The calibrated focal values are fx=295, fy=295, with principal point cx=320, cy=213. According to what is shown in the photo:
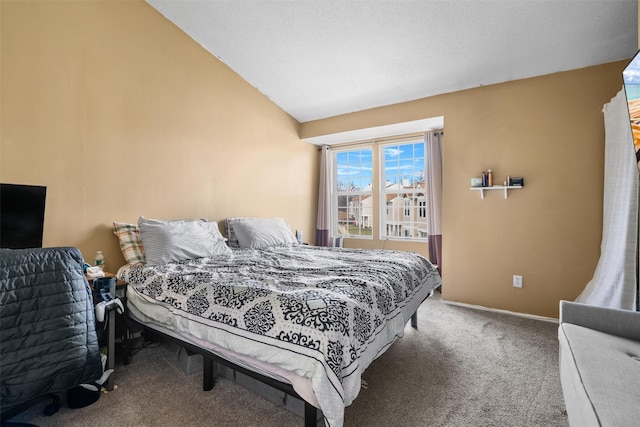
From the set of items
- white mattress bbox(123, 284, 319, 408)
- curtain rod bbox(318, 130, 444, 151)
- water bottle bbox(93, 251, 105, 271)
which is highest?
curtain rod bbox(318, 130, 444, 151)

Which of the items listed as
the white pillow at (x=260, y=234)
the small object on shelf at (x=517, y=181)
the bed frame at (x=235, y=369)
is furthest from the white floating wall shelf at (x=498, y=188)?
the bed frame at (x=235, y=369)

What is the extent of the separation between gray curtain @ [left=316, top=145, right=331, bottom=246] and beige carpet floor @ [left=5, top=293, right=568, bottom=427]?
2.71 m

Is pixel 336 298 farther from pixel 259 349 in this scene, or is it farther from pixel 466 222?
pixel 466 222

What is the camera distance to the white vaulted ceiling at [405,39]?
2.37 m

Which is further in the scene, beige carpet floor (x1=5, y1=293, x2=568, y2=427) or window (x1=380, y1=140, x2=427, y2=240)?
window (x1=380, y1=140, x2=427, y2=240)

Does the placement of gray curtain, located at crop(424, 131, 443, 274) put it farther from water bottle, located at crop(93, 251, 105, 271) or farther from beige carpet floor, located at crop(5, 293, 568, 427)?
water bottle, located at crop(93, 251, 105, 271)

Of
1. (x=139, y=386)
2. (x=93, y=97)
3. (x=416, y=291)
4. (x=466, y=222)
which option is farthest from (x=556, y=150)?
(x=93, y=97)

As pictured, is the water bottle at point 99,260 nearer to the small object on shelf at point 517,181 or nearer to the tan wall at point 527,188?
the tan wall at point 527,188

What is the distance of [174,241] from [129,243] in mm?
386

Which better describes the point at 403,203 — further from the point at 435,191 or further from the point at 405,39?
the point at 405,39

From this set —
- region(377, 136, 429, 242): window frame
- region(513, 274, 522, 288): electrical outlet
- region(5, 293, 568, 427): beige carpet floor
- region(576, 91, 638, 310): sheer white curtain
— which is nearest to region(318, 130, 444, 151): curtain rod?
region(377, 136, 429, 242): window frame

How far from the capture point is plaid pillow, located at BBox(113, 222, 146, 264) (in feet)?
8.23

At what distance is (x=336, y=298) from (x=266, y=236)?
2097 millimetres

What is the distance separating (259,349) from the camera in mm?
1444
